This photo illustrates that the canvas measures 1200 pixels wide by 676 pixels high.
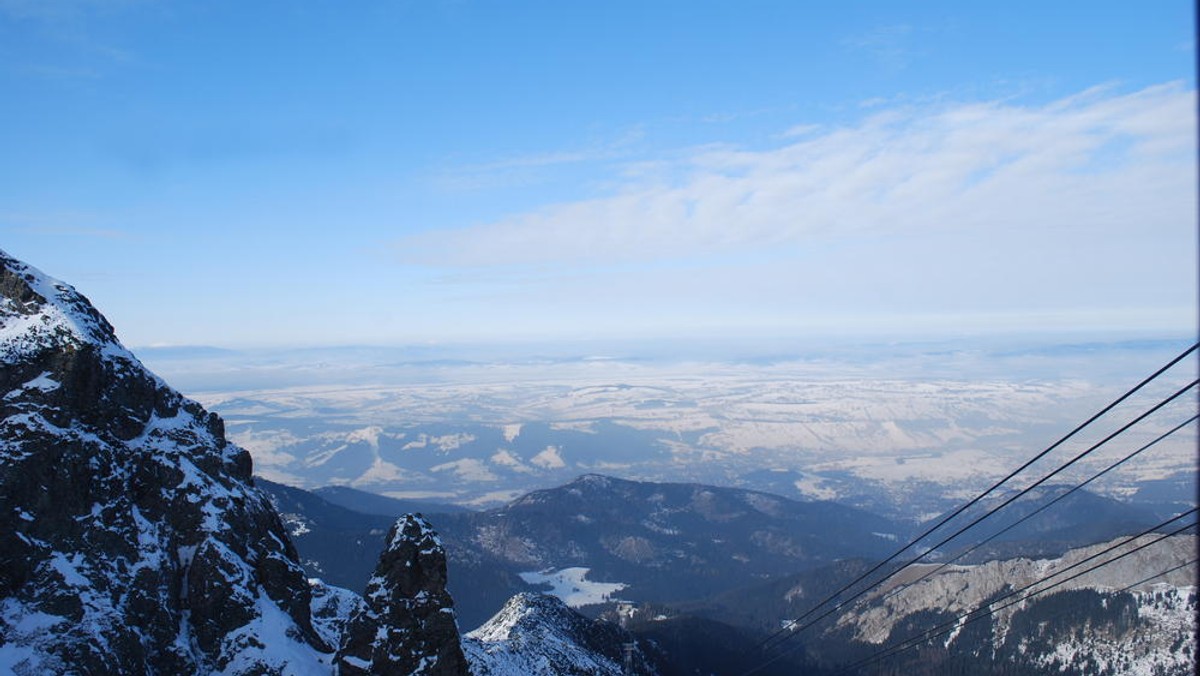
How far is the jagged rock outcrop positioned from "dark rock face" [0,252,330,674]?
3730cm

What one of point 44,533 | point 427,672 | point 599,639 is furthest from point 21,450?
point 599,639

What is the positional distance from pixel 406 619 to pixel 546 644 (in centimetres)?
6779

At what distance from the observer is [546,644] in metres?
102

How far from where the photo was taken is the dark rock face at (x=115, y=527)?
124 feet

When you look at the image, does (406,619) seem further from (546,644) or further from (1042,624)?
(1042,624)

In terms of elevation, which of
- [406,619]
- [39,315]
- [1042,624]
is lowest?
[1042,624]

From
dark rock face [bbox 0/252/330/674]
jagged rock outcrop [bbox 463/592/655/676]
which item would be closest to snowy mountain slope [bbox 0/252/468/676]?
dark rock face [bbox 0/252/330/674]

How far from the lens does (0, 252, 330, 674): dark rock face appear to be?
124 ft

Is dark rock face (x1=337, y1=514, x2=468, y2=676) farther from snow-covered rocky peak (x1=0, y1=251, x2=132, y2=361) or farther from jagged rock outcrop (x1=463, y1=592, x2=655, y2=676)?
jagged rock outcrop (x1=463, y1=592, x2=655, y2=676)

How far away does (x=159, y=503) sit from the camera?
46.2 metres

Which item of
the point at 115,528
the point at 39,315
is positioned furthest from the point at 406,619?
the point at 39,315

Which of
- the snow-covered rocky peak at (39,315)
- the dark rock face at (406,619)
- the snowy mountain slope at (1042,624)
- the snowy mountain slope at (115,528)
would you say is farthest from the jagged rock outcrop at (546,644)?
the snowy mountain slope at (1042,624)

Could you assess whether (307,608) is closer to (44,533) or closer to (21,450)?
(44,533)

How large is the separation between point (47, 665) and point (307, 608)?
17706 millimetres
